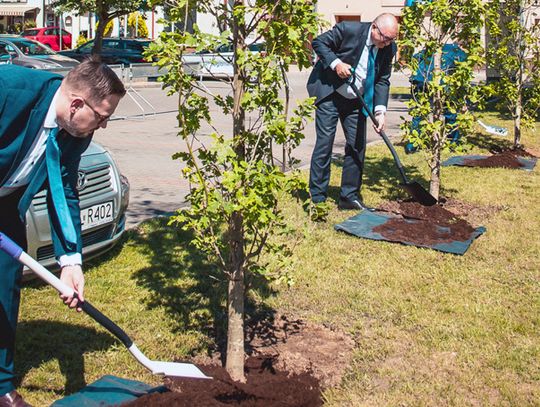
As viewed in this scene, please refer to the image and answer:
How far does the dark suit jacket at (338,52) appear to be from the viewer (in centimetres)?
745

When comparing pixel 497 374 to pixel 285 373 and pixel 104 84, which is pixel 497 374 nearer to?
pixel 285 373

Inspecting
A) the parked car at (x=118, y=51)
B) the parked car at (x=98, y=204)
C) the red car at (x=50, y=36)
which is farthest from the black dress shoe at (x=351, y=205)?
the red car at (x=50, y=36)

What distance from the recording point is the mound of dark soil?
3449mm

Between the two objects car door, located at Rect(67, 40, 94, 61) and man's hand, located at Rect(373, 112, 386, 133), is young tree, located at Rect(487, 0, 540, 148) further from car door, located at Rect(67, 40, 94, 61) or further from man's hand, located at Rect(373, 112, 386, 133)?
car door, located at Rect(67, 40, 94, 61)

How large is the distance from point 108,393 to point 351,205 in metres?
4.86

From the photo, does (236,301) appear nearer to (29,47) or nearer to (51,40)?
(29,47)

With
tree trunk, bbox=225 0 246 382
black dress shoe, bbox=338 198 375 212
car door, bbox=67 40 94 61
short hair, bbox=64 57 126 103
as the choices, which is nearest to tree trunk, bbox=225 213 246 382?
tree trunk, bbox=225 0 246 382

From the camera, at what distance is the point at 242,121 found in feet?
12.9

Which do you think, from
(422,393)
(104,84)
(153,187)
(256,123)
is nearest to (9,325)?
(104,84)

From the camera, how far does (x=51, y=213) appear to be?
3432 mm

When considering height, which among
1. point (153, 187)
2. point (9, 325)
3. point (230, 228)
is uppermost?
point (230, 228)

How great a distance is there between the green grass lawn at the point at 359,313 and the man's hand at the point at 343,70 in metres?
1.43

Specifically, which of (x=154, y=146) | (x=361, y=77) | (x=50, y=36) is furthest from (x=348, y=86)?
(x=50, y=36)

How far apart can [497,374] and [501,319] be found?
844 mm
